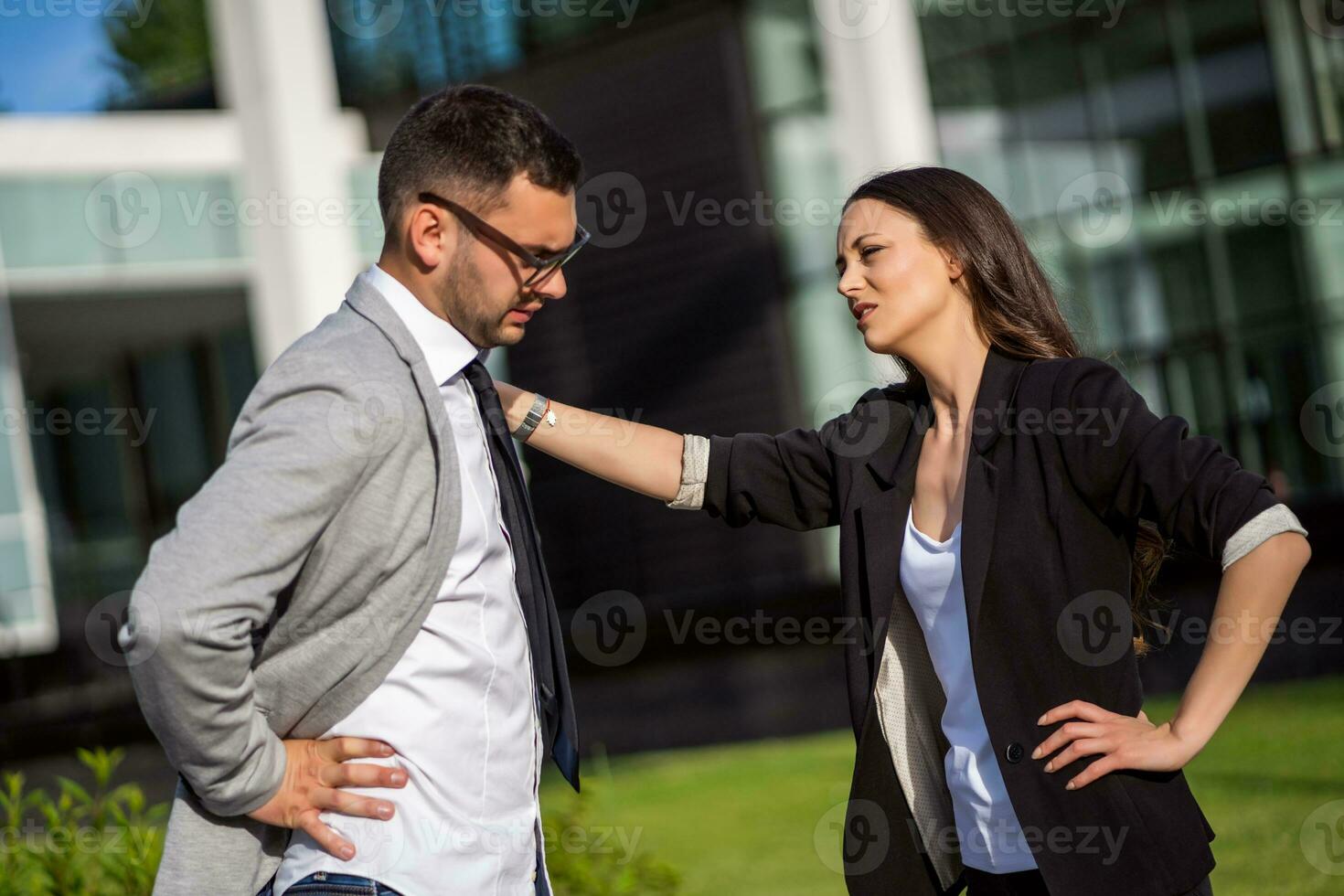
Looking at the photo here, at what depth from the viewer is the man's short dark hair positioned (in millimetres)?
2490

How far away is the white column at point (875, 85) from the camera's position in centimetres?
1245

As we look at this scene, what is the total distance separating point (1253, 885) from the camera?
5.82 m

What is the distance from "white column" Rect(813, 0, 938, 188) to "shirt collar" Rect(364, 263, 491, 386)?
10.2 m

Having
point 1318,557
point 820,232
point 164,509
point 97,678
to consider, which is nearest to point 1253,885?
point 1318,557

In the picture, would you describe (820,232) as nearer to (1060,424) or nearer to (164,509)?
(1060,424)

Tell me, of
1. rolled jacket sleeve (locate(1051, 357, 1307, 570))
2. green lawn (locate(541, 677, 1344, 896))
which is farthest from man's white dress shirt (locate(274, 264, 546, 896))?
green lawn (locate(541, 677, 1344, 896))

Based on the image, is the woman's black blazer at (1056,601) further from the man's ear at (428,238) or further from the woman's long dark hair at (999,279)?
the man's ear at (428,238)

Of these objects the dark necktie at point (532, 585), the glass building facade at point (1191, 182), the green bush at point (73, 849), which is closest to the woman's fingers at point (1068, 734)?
the dark necktie at point (532, 585)

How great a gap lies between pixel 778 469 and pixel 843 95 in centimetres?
1004

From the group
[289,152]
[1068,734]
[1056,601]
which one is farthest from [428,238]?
[289,152]

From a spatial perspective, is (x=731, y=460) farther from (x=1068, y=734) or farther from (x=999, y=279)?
(x=1068, y=734)

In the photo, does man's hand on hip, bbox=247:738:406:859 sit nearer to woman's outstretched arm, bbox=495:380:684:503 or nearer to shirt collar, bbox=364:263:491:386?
shirt collar, bbox=364:263:491:386

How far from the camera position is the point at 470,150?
2486mm

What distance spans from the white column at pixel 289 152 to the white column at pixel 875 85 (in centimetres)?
464
